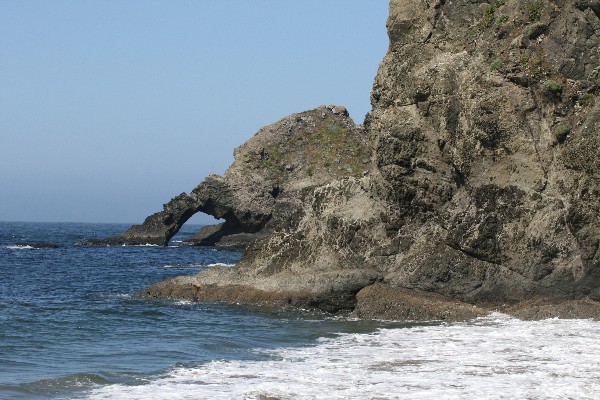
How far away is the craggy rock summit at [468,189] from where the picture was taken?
2506 cm

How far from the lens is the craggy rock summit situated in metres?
25.1

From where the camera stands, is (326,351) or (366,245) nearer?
(326,351)

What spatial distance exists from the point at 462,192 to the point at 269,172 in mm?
49552

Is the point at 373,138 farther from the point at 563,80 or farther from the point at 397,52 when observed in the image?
the point at 563,80

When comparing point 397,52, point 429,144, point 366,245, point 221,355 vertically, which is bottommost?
point 221,355

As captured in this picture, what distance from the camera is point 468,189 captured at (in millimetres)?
27047

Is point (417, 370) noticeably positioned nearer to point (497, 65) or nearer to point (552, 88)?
point (552, 88)

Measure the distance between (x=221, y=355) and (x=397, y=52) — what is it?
14.8 m

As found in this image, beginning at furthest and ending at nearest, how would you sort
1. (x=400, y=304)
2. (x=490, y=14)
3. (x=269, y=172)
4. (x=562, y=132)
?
(x=269, y=172)
(x=490, y=14)
(x=400, y=304)
(x=562, y=132)

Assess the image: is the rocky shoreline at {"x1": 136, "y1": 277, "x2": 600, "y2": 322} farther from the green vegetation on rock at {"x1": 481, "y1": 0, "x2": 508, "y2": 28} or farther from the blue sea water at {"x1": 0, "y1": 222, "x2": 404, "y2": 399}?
the green vegetation on rock at {"x1": 481, "y1": 0, "x2": 508, "y2": 28}

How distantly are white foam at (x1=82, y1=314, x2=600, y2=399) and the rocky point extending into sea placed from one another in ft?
10.1

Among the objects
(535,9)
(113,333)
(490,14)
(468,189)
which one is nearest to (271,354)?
(113,333)

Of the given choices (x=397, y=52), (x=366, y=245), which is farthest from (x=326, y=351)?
(x=397, y=52)

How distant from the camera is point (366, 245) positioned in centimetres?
2912
